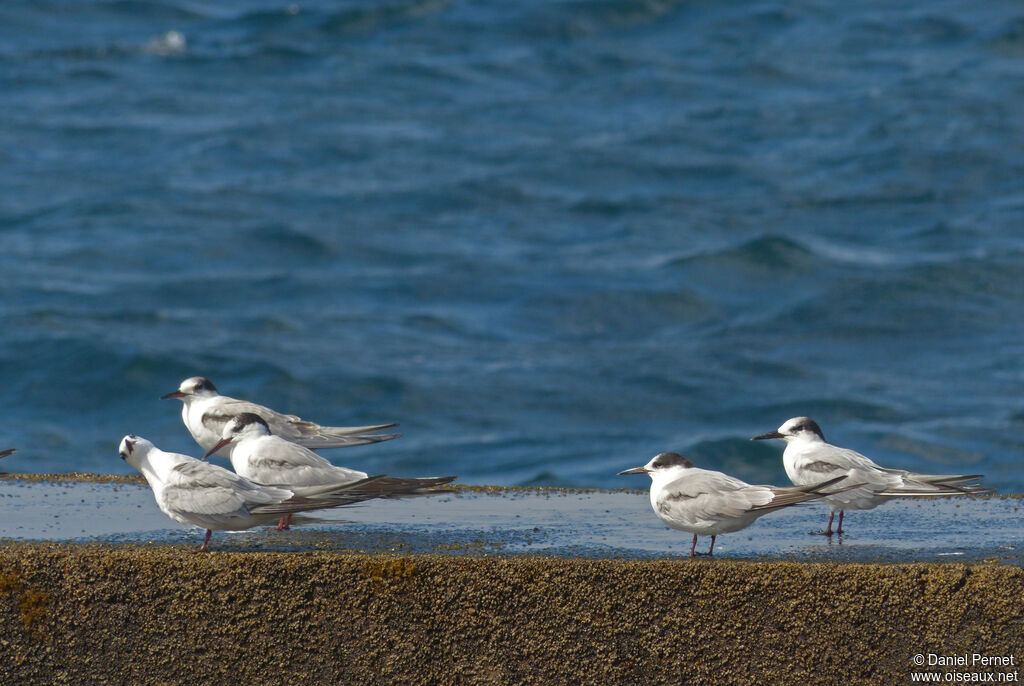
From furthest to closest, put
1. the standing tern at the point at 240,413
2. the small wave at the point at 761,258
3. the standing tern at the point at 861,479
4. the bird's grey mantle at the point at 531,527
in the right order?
the small wave at the point at 761,258 < the standing tern at the point at 240,413 < the standing tern at the point at 861,479 < the bird's grey mantle at the point at 531,527

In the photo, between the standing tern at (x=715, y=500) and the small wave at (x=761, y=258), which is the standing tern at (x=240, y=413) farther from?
the small wave at (x=761, y=258)

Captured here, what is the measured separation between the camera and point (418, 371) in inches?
859

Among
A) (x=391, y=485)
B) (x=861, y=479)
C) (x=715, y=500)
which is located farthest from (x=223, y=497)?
(x=861, y=479)

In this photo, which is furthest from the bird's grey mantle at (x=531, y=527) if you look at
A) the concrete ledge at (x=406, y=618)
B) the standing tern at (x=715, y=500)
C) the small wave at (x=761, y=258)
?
the small wave at (x=761, y=258)

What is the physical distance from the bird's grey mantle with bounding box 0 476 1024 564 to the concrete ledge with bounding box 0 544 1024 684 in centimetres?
39

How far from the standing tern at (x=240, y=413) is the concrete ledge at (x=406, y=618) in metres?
1.65

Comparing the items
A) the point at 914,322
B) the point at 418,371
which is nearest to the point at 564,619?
the point at 418,371

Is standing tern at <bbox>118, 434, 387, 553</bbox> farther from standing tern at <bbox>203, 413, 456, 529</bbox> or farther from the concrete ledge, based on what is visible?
the concrete ledge

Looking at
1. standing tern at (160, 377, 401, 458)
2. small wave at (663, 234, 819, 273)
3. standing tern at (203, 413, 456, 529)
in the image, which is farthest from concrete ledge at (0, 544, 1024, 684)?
small wave at (663, 234, 819, 273)

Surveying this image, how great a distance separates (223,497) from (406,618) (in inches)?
38.2

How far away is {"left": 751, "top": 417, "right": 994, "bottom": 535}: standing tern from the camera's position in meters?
5.87

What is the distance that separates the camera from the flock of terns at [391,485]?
5383 millimetres

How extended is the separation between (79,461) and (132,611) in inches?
581

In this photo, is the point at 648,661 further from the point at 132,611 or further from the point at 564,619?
the point at 132,611
